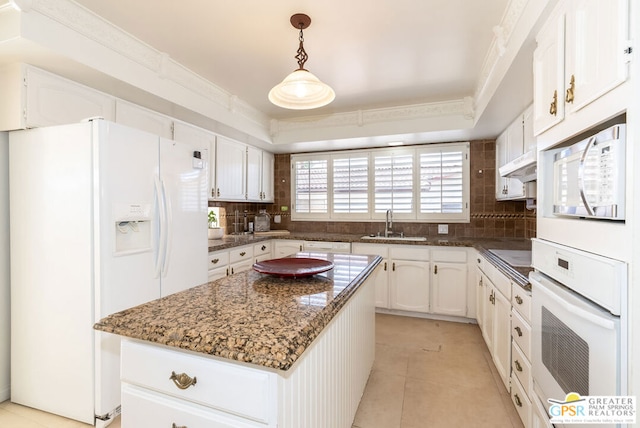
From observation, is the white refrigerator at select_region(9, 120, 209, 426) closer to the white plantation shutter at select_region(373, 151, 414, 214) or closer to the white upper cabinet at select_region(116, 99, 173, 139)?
the white upper cabinet at select_region(116, 99, 173, 139)

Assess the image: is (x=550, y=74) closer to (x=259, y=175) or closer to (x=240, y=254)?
(x=240, y=254)

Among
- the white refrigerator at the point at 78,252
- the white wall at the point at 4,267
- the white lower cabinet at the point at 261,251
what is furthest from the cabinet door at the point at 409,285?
the white wall at the point at 4,267

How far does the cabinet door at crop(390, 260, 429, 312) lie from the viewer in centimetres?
349

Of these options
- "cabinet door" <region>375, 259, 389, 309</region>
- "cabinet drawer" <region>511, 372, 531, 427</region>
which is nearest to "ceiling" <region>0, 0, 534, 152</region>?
"cabinet door" <region>375, 259, 389, 309</region>

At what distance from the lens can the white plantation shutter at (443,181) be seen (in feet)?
12.6

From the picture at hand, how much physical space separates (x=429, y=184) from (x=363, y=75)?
5.94 ft

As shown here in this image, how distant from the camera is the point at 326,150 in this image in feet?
14.6

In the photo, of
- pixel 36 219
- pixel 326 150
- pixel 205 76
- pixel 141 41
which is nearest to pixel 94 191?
pixel 36 219

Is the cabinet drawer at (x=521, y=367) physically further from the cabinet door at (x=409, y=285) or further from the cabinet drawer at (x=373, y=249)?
the cabinet drawer at (x=373, y=249)

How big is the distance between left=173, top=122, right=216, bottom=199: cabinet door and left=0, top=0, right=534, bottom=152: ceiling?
50cm

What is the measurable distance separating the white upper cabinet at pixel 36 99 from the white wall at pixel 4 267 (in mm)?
214

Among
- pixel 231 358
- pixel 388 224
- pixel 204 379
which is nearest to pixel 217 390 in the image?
pixel 204 379

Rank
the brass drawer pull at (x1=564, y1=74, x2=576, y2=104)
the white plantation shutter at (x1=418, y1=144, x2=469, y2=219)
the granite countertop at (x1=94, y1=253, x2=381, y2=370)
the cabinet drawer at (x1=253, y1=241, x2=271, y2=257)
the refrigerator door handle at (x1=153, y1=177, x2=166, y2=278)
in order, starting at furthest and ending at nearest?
the white plantation shutter at (x1=418, y1=144, x2=469, y2=219) → the cabinet drawer at (x1=253, y1=241, x2=271, y2=257) → the refrigerator door handle at (x1=153, y1=177, x2=166, y2=278) → the brass drawer pull at (x1=564, y1=74, x2=576, y2=104) → the granite countertop at (x1=94, y1=253, x2=381, y2=370)

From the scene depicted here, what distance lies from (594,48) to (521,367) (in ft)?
5.16
